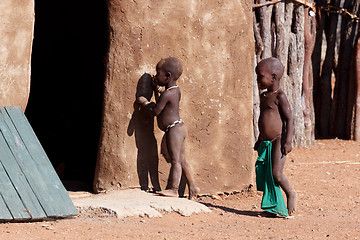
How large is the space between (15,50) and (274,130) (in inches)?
88.4

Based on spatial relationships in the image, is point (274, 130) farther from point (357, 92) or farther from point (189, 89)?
point (357, 92)

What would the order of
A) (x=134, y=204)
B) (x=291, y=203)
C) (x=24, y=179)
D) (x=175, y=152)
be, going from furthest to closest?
(x=175, y=152)
(x=291, y=203)
(x=134, y=204)
(x=24, y=179)

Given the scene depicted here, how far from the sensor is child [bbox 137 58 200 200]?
5.85m

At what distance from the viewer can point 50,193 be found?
5.09 m

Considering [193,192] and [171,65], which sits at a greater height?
[171,65]

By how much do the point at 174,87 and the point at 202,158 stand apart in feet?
2.74

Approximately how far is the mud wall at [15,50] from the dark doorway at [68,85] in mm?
1409

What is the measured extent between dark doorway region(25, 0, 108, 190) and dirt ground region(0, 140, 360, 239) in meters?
1.59

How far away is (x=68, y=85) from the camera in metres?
7.27

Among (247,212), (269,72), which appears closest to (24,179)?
(247,212)

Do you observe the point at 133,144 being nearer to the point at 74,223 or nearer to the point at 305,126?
the point at 74,223

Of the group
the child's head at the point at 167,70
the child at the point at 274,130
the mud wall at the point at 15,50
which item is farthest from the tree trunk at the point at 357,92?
the mud wall at the point at 15,50

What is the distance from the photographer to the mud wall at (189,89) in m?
5.91

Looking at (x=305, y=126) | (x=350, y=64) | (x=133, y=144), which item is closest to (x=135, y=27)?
(x=133, y=144)
